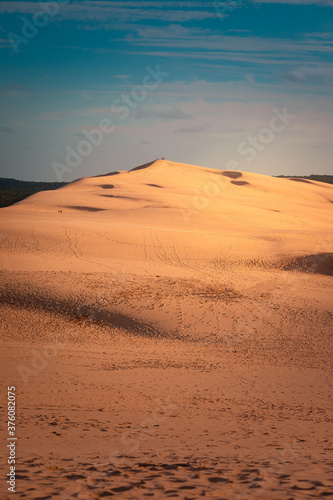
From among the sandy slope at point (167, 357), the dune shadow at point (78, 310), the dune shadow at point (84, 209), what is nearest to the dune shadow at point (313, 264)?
the sandy slope at point (167, 357)

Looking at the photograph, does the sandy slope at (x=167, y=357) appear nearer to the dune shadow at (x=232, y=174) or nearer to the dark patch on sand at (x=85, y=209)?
the dark patch on sand at (x=85, y=209)

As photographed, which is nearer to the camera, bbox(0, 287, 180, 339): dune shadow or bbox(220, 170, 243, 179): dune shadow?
bbox(0, 287, 180, 339): dune shadow

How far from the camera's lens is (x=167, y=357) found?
13.3 m

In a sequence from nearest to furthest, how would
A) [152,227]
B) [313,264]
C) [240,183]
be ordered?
[313,264] → [152,227] → [240,183]

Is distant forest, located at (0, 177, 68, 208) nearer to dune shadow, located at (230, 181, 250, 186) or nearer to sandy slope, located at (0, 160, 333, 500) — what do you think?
dune shadow, located at (230, 181, 250, 186)

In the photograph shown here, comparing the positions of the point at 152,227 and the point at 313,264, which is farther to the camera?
the point at 152,227

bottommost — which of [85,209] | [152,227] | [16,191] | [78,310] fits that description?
[78,310]

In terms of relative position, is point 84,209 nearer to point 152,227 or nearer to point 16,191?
point 152,227

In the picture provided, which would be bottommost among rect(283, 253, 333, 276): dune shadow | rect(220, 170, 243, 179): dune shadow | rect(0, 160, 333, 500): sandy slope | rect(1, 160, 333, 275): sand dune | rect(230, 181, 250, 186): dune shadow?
rect(0, 160, 333, 500): sandy slope

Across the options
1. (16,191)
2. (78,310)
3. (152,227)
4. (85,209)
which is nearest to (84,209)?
(85,209)

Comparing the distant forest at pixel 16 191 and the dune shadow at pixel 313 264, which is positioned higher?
the distant forest at pixel 16 191

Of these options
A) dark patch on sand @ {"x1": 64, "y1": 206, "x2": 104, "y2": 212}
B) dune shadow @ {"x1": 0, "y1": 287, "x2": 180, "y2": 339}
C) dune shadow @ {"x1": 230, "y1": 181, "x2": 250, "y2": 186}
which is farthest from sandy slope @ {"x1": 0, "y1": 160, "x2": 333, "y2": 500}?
dune shadow @ {"x1": 230, "y1": 181, "x2": 250, "y2": 186}

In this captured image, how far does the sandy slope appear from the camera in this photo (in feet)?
20.1

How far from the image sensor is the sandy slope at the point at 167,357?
242 inches
